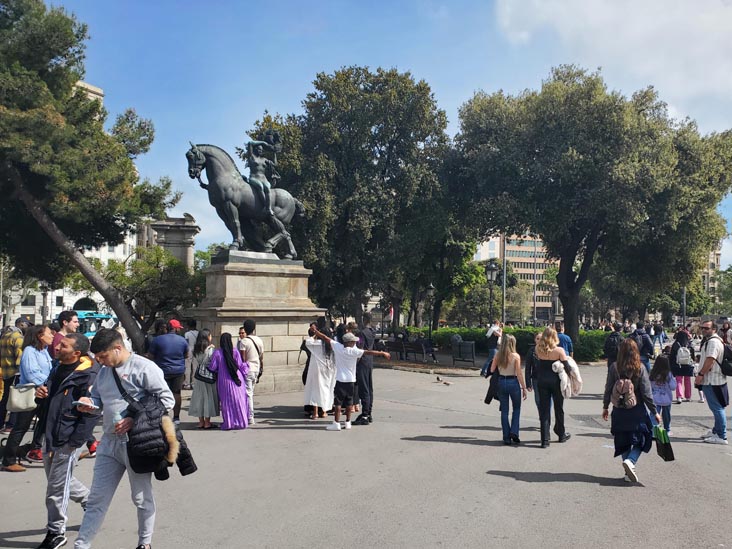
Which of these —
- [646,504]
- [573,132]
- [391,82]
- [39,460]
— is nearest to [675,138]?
[573,132]

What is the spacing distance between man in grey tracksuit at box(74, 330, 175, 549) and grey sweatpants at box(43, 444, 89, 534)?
69cm

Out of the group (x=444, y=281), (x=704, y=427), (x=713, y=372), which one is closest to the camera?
(x=713, y=372)

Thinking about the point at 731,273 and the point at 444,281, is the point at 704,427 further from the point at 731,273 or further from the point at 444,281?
the point at 731,273

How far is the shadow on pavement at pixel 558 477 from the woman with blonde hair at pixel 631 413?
Result: 0.18 meters

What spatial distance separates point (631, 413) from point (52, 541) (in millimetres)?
5609

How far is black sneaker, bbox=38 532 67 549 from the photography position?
4.47 m

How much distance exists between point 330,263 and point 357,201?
2.85 meters

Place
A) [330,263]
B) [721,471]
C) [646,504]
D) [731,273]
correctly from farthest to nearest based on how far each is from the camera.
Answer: [731,273] → [330,263] → [721,471] → [646,504]

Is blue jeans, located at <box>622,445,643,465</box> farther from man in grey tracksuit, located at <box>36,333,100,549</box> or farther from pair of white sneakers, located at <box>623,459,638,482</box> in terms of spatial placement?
man in grey tracksuit, located at <box>36,333,100,549</box>

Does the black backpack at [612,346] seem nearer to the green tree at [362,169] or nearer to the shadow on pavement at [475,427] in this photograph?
the shadow on pavement at [475,427]

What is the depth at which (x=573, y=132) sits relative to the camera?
23.1 metres

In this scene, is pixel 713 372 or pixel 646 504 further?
pixel 713 372

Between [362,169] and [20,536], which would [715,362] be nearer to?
[20,536]

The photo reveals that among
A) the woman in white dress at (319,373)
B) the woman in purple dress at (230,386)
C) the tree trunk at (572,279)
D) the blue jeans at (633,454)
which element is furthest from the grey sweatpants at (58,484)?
the tree trunk at (572,279)
